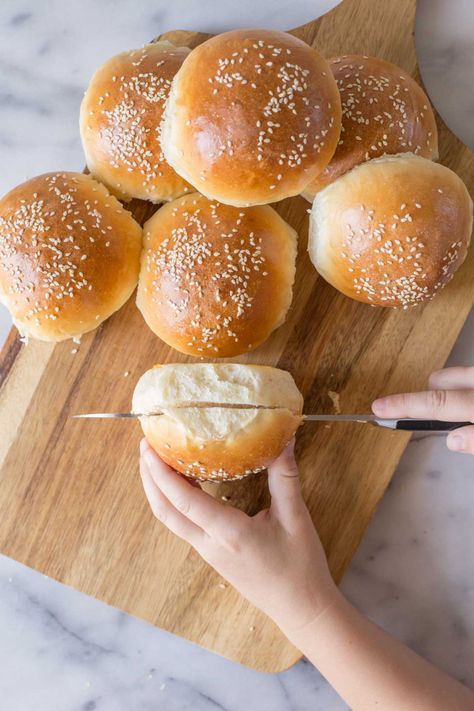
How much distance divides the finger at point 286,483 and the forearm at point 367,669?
0.74 ft

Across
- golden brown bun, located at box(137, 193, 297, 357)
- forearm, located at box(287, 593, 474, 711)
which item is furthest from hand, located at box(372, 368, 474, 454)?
forearm, located at box(287, 593, 474, 711)

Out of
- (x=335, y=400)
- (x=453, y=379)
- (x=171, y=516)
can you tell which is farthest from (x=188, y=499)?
(x=453, y=379)

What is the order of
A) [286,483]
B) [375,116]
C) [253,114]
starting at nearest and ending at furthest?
[253,114], [375,116], [286,483]

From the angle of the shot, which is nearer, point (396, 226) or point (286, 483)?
point (396, 226)

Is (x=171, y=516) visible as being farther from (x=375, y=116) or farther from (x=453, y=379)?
(x=375, y=116)

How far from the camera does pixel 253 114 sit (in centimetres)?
118

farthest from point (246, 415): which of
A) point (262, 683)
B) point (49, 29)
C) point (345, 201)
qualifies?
point (49, 29)

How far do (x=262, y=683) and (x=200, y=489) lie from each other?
1.96 feet

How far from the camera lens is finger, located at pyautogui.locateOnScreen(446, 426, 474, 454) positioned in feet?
4.40

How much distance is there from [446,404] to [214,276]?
563 mm

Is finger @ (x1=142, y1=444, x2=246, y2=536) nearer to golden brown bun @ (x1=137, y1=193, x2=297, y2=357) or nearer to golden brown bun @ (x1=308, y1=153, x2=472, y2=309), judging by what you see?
golden brown bun @ (x1=137, y1=193, x2=297, y2=357)

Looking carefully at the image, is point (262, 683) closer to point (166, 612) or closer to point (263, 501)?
point (166, 612)

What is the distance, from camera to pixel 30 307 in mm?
1346

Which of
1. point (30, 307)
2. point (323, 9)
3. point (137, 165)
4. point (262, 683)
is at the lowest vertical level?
point (262, 683)
